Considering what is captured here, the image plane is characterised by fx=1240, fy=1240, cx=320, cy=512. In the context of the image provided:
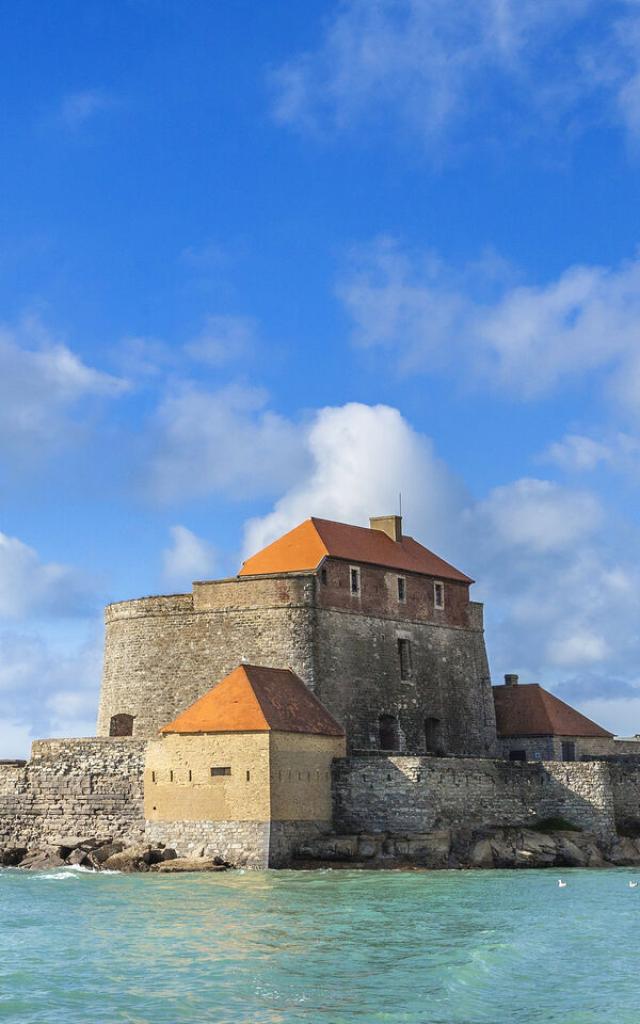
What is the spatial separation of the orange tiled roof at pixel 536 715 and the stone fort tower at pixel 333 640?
142cm

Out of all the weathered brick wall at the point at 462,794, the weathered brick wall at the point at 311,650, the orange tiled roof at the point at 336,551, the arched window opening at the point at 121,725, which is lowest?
the weathered brick wall at the point at 462,794

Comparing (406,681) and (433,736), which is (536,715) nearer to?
(433,736)

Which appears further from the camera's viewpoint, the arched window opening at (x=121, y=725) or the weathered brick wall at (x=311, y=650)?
the arched window opening at (x=121, y=725)

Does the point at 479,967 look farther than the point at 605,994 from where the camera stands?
Yes

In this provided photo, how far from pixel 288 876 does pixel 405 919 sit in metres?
7.44

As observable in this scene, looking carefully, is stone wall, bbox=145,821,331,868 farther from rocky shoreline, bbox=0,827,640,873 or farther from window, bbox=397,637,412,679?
window, bbox=397,637,412,679

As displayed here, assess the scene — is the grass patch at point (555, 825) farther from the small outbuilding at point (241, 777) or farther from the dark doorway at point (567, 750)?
the dark doorway at point (567, 750)

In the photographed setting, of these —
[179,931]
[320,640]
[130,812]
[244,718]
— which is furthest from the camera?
[320,640]

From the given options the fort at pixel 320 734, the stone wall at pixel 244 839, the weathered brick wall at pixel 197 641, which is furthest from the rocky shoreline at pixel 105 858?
the weathered brick wall at pixel 197 641

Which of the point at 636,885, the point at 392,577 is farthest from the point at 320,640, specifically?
the point at 636,885

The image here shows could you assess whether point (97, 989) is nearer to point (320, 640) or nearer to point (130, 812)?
point (130, 812)

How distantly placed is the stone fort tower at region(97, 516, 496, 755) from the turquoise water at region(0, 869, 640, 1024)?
37.6ft

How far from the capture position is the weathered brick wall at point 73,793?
3506cm

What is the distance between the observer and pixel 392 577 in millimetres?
42625
